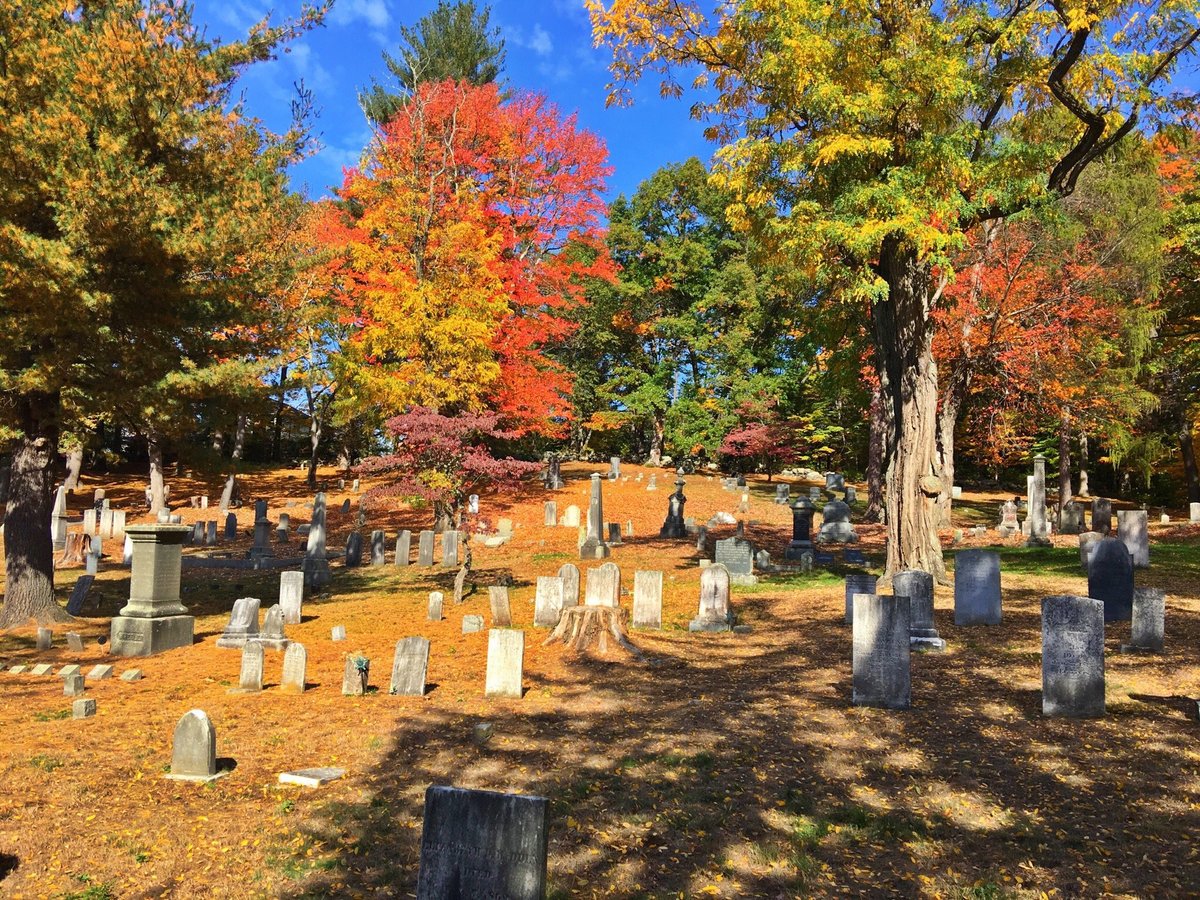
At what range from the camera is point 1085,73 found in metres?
12.5

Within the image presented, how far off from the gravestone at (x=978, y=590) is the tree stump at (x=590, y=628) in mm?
4676

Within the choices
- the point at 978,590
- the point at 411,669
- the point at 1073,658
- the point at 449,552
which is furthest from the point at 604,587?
the point at 449,552

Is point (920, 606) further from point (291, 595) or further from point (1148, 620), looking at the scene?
point (291, 595)

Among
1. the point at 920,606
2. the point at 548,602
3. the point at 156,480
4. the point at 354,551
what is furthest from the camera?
the point at 156,480

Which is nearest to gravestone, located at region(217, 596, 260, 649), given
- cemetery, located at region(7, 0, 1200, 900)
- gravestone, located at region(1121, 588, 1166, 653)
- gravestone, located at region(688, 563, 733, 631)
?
cemetery, located at region(7, 0, 1200, 900)

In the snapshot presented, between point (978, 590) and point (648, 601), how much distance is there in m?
4.85

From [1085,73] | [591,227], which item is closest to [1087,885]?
[1085,73]

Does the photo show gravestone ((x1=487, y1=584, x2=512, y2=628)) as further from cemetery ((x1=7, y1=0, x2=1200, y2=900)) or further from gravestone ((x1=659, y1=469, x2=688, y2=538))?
gravestone ((x1=659, y1=469, x2=688, y2=538))

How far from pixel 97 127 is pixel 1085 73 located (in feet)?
48.8

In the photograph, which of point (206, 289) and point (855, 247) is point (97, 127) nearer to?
point (206, 289)

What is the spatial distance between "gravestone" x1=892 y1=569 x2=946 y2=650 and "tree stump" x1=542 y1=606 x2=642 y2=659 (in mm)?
3622

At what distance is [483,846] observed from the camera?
3455mm

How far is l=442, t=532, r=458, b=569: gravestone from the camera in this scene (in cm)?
2064

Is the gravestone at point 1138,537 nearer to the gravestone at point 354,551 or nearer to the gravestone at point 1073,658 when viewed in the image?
the gravestone at point 1073,658
